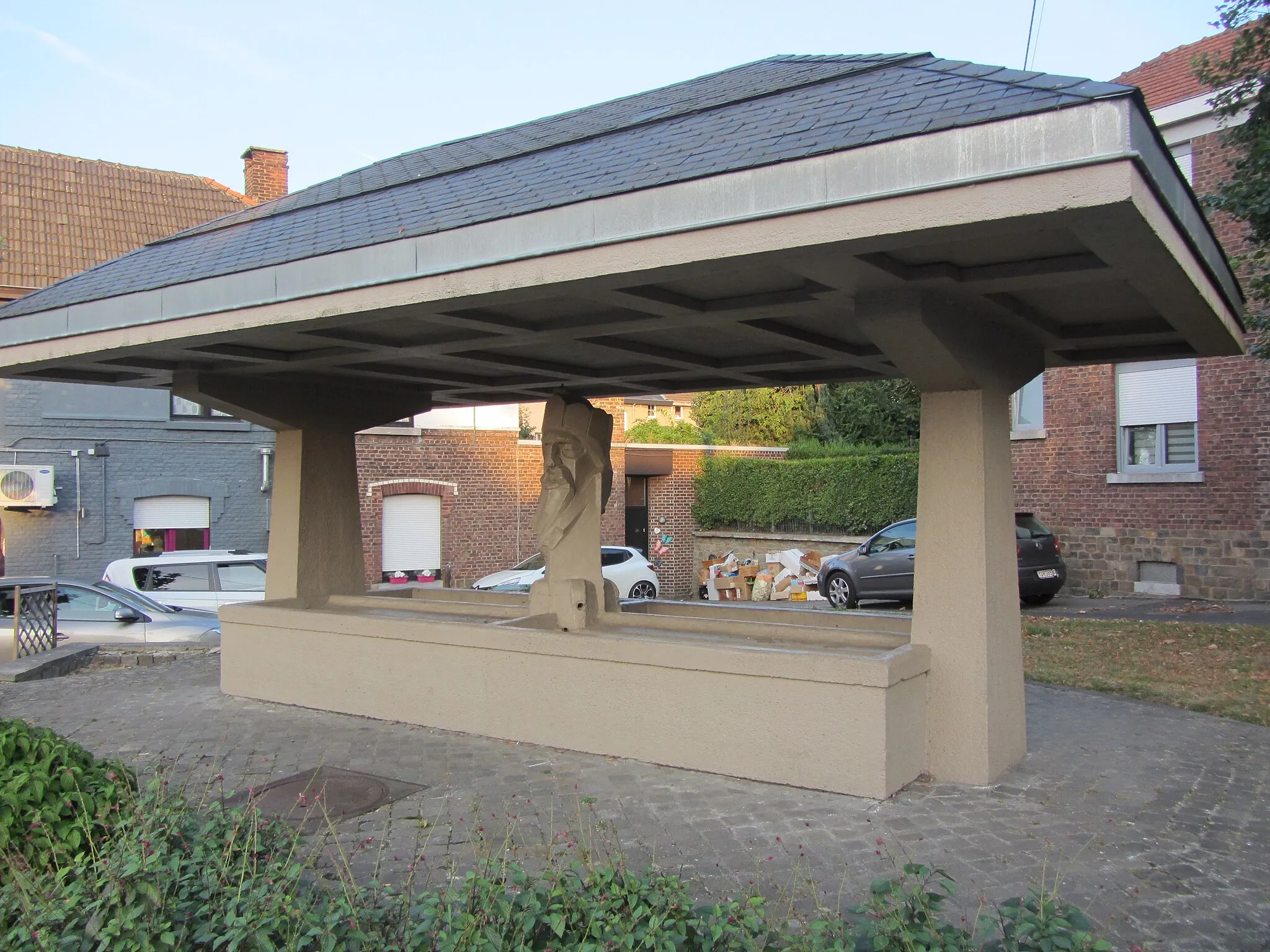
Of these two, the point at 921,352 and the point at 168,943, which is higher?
the point at 921,352

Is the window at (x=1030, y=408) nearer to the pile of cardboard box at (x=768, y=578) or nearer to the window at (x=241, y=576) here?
the pile of cardboard box at (x=768, y=578)

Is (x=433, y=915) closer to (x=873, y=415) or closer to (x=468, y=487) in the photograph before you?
(x=468, y=487)

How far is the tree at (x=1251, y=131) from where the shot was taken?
969 cm

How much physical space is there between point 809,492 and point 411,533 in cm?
939

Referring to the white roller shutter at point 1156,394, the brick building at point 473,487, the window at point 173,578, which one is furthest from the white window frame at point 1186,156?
the window at point 173,578

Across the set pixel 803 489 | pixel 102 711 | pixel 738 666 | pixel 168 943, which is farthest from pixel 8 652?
pixel 803 489

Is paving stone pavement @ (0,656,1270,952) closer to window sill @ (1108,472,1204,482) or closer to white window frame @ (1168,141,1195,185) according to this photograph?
window sill @ (1108,472,1204,482)

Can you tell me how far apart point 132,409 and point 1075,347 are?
18.4m

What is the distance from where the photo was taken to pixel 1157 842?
5.16 metres

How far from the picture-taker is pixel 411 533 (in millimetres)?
23141

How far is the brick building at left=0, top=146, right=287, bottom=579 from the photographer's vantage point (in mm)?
19266

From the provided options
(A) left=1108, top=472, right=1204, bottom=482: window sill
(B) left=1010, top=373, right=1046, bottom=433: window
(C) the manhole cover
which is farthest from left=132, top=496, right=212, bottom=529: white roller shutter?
(A) left=1108, top=472, right=1204, bottom=482: window sill

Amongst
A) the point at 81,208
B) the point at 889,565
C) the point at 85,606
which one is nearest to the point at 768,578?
the point at 889,565

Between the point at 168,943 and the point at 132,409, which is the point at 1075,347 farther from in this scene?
the point at 132,409
